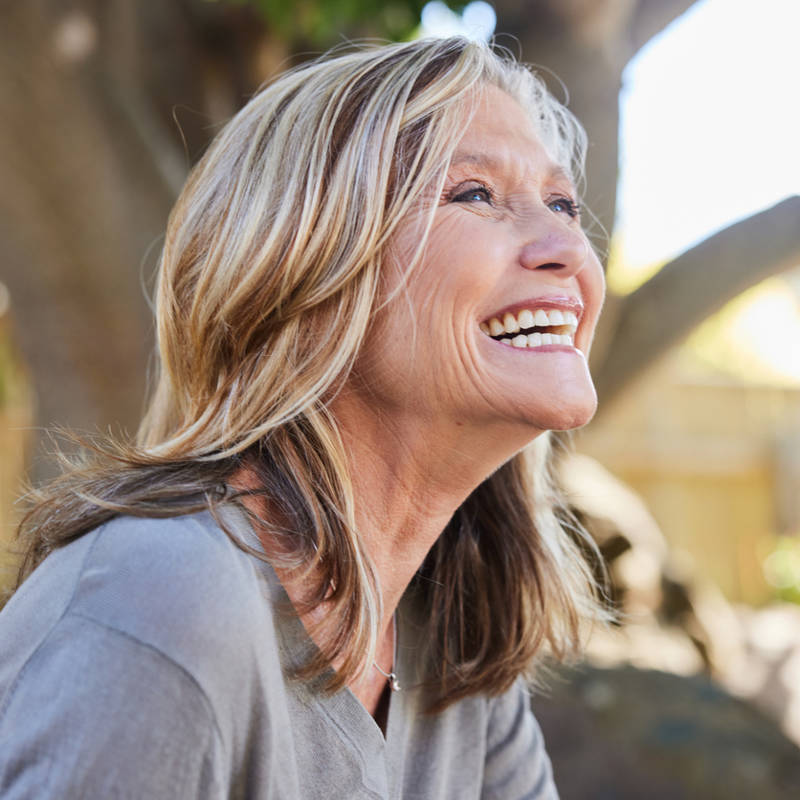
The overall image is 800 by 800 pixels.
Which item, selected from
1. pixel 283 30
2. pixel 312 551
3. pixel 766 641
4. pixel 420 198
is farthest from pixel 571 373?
pixel 766 641

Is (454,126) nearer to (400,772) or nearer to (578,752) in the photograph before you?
(400,772)

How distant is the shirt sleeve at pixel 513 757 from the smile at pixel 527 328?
2.45 ft

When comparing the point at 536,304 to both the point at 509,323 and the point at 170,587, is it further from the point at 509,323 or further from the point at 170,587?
the point at 170,587

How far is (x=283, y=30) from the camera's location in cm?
409

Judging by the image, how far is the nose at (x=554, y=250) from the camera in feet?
5.02

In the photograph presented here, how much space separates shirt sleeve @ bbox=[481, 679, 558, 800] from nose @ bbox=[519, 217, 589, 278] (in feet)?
2.77

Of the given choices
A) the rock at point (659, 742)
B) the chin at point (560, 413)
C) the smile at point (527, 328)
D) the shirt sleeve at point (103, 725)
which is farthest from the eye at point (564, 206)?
the rock at point (659, 742)

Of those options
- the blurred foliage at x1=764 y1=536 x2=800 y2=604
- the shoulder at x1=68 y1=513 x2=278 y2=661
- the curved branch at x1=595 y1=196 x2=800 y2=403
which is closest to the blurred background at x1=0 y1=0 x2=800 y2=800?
the curved branch at x1=595 y1=196 x2=800 y2=403

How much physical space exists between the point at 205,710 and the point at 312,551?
325mm

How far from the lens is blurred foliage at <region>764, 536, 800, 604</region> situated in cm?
1106

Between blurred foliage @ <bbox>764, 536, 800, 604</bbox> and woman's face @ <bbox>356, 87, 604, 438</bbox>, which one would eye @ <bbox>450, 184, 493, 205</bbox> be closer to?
woman's face @ <bbox>356, 87, 604, 438</bbox>

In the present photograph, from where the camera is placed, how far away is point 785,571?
1120 centimetres

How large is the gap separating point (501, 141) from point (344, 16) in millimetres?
2097

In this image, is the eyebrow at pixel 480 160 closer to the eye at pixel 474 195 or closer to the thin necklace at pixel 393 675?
the eye at pixel 474 195
